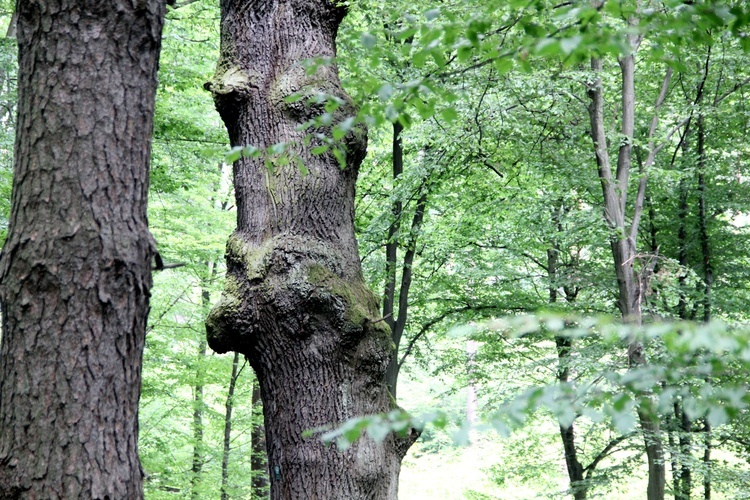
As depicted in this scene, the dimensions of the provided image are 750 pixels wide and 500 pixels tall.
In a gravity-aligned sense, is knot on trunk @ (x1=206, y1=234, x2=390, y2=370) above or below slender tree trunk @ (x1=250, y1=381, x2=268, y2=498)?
above

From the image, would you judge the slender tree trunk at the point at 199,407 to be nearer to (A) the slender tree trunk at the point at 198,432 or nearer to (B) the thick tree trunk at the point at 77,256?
(A) the slender tree trunk at the point at 198,432

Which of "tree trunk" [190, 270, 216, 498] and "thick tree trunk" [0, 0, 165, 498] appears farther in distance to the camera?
"tree trunk" [190, 270, 216, 498]

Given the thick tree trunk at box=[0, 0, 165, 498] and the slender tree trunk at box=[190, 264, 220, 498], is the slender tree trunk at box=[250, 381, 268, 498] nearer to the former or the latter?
the slender tree trunk at box=[190, 264, 220, 498]

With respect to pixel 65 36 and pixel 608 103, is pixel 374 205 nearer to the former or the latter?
pixel 608 103

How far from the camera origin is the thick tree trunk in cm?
218

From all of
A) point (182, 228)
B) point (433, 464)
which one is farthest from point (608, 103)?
point (433, 464)

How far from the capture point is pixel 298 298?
3.76 metres

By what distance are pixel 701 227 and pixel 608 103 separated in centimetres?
253

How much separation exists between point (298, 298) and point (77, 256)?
1.60 metres

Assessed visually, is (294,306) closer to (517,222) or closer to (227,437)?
(517,222)

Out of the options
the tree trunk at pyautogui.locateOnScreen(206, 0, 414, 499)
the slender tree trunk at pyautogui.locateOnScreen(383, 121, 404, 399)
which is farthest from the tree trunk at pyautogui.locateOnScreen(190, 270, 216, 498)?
the tree trunk at pyautogui.locateOnScreen(206, 0, 414, 499)

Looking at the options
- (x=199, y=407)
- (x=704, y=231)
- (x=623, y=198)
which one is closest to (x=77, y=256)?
(x=623, y=198)

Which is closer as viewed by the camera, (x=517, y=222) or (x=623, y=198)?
(x=623, y=198)

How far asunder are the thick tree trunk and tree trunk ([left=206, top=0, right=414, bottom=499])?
4.49 ft
